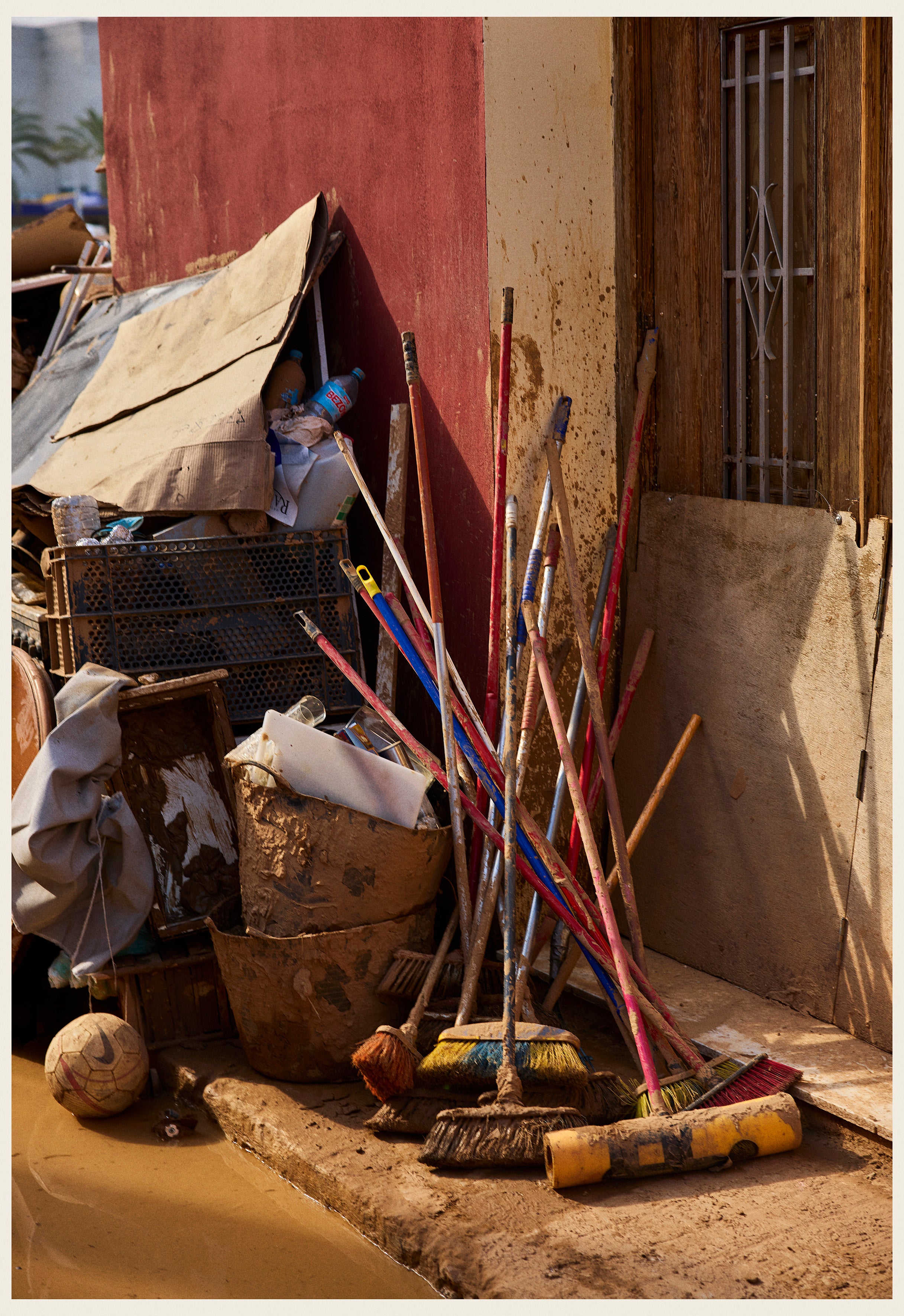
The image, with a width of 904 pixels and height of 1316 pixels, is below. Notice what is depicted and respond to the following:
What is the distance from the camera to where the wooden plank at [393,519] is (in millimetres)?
4305

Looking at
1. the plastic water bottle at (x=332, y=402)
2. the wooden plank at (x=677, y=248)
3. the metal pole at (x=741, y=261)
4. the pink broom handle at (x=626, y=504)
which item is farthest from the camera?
the plastic water bottle at (x=332, y=402)

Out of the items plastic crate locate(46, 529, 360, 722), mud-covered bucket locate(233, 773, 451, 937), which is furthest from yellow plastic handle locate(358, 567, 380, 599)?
mud-covered bucket locate(233, 773, 451, 937)

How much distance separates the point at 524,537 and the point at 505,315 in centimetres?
71

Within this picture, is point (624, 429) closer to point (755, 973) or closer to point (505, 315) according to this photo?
point (505, 315)

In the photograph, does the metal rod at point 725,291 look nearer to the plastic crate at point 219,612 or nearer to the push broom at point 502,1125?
the plastic crate at point 219,612

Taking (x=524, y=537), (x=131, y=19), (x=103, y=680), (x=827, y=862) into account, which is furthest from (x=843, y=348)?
(x=131, y=19)

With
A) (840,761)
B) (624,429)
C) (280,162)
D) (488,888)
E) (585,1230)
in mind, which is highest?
(280,162)

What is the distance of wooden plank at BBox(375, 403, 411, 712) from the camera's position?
169 inches

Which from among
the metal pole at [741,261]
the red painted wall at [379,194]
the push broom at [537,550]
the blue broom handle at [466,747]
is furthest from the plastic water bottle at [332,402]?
the metal pole at [741,261]

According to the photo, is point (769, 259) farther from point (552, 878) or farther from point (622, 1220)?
point (622, 1220)

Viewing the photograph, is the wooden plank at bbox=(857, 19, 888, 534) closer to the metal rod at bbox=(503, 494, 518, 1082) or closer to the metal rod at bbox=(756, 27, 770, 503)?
the metal rod at bbox=(756, 27, 770, 503)

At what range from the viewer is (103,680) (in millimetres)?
3799

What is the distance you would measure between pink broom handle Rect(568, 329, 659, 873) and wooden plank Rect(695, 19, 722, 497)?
17cm

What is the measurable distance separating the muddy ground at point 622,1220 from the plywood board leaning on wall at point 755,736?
0.58 meters
